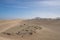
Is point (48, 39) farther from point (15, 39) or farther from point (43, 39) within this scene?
point (15, 39)

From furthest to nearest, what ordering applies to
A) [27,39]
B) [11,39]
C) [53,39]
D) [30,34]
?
1. [30,34]
2. [53,39]
3. [27,39]
4. [11,39]

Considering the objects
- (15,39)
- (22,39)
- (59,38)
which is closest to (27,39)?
(22,39)

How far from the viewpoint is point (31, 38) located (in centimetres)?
1216

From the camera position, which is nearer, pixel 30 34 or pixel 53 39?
pixel 53 39

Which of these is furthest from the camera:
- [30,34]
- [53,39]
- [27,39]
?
[30,34]

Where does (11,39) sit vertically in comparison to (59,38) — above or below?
above

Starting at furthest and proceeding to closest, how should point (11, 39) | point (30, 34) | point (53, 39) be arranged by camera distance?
point (30, 34) → point (53, 39) → point (11, 39)

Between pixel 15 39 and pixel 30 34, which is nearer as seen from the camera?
pixel 15 39

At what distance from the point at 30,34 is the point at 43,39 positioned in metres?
1.91

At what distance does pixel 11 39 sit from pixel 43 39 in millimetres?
3379

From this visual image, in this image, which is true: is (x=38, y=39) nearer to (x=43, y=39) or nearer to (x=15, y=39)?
(x=43, y=39)

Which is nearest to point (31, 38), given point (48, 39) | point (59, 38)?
point (48, 39)

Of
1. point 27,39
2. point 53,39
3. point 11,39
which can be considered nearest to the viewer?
point 11,39

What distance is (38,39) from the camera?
12047 mm
